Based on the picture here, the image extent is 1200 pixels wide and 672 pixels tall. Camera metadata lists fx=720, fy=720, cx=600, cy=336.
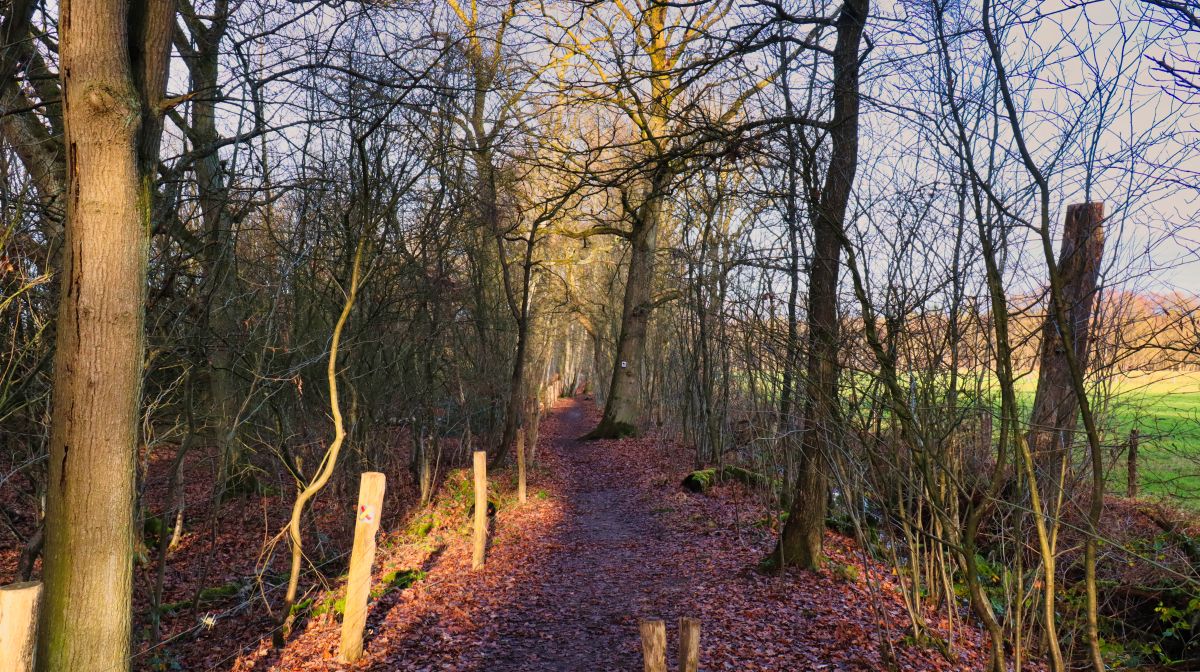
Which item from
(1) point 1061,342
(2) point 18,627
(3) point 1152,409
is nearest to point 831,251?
(1) point 1061,342

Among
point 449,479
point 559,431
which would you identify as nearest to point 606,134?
point 449,479

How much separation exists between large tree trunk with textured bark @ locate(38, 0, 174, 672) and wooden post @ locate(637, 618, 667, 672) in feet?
10.4

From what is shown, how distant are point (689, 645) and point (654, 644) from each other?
0.21 metres

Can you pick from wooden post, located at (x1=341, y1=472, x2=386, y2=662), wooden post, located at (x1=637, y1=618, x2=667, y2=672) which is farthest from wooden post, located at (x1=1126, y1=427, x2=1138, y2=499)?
wooden post, located at (x1=341, y1=472, x2=386, y2=662)

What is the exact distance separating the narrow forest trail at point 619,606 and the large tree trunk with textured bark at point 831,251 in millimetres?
1244

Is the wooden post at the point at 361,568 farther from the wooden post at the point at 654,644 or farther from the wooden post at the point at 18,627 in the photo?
the wooden post at the point at 654,644

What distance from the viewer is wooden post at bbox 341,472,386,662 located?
594 cm

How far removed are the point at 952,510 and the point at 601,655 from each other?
3377 mm

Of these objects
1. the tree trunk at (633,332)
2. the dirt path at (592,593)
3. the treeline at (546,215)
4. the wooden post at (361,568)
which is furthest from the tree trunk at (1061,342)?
the tree trunk at (633,332)

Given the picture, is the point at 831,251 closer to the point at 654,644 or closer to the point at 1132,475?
the point at 654,644

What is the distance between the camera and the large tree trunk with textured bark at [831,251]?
6.67m

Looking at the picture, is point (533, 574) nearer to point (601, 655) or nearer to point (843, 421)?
point (601, 655)

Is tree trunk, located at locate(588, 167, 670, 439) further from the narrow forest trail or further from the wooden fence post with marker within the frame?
the wooden fence post with marker

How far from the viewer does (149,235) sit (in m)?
4.55
